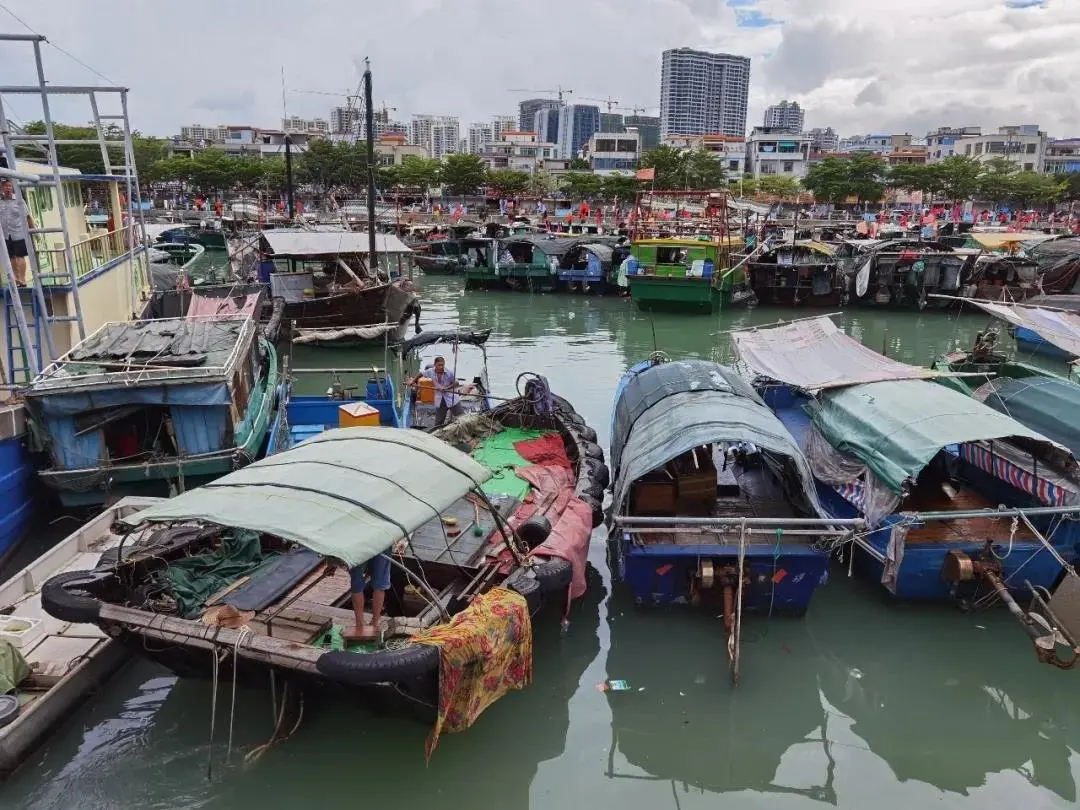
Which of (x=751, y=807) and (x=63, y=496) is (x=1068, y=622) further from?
(x=63, y=496)

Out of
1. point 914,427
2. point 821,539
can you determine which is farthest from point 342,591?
point 914,427

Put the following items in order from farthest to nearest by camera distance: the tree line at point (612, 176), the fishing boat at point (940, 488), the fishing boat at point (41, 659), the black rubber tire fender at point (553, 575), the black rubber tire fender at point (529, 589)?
the tree line at point (612, 176) → the fishing boat at point (940, 488) → the black rubber tire fender at point (553, 575) → the black rubber tire fender at point (529, 589) → the fishing boat at point (41, 659)

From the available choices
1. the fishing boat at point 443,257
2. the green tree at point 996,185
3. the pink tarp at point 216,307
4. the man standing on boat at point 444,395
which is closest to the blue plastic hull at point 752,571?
the man standing on boat at point 444,395

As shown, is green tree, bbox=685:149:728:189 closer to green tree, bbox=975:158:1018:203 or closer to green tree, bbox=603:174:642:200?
green tree, bbox=603:174:642:200

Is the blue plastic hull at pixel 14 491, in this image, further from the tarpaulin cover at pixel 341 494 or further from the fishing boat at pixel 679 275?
the fishing boat at pixel 679 275

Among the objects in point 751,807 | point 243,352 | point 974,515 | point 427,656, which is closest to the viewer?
point 427,656

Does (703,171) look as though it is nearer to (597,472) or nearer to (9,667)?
(597,472)
